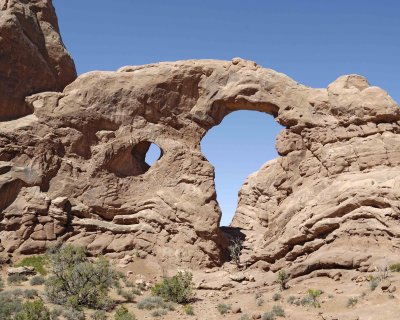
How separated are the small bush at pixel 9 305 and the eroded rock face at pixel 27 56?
12.7 m

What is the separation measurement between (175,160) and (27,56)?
1086cm

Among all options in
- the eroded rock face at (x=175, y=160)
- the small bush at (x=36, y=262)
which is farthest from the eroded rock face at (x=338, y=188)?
the small bush at (x=36, y=262)

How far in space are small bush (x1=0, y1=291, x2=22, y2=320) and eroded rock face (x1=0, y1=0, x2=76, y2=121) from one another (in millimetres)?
12685

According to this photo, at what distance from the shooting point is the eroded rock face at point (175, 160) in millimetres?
24453

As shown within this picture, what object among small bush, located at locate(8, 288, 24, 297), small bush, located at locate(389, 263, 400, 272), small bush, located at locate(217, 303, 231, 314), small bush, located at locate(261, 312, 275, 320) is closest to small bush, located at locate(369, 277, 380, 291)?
small bush, located at locate(389, 263, 400, 272)

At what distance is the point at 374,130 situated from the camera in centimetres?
2472

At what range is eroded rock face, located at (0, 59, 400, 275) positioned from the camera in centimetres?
2445

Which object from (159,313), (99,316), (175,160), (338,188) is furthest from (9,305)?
(338,188)

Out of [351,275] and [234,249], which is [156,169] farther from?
[351,275]

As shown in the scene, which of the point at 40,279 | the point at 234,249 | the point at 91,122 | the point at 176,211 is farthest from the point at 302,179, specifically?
the point at 40,279

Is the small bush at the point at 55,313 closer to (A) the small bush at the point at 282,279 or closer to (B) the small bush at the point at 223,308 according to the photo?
(B) the small bush at the point at 223,308

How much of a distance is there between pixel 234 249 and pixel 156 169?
6559 millimetres

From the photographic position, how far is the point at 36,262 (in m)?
24.0

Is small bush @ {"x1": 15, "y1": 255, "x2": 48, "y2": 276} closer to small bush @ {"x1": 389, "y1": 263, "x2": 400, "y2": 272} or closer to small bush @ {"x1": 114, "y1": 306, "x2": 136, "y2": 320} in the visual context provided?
small bush @ {"x1": 114, "y1": 306, "x2": 136, "y2": 320}
